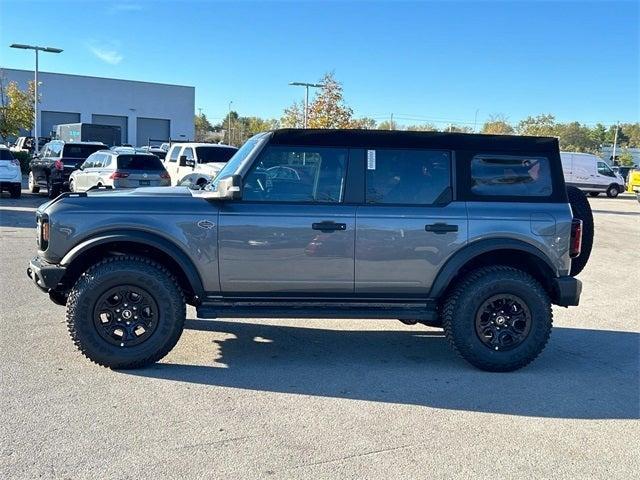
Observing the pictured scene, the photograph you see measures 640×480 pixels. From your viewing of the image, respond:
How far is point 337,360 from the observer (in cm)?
554

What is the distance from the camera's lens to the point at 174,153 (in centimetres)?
2342

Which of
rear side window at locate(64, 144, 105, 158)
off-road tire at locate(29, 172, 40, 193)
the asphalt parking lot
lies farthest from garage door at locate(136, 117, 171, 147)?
the asphalt parking lot

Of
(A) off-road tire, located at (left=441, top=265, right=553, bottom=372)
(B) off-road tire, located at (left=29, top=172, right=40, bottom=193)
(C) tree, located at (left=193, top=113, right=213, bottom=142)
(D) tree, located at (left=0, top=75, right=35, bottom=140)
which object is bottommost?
(A) off-road tire, located at (left=441, top=265, right=553, bottom=372)

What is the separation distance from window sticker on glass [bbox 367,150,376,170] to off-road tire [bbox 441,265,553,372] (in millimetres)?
1276

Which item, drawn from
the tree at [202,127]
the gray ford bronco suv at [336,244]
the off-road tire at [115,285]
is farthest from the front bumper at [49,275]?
the tree at [202,127]

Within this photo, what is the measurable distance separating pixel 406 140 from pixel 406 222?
74 cm

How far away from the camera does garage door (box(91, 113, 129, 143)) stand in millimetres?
63094

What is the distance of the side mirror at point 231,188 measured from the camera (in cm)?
499

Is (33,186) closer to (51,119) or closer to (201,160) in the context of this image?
(201,160)

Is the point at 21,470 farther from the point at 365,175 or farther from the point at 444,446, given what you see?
the point at 365,175

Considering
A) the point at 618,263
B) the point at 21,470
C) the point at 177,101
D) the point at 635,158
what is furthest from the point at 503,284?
the point at 635,158

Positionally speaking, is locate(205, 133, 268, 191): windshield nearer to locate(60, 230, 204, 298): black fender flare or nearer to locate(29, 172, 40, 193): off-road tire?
locate(60, 230, 204, 298): black fender flare

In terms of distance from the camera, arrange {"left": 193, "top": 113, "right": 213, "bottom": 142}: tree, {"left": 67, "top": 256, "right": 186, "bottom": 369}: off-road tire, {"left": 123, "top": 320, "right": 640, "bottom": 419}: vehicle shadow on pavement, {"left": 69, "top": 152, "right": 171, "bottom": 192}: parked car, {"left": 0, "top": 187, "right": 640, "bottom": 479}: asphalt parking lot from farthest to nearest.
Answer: {"left": 193, "top": 113, "right": 213, "bottom": 142}: tree, {"left": 69, "top": 152, "right": 171, "bottom": 192}: parked car, {"left": 67, "top": 256, "right": 186, "bottom": 369}: off-road tire, {"left": 123, "top": 320, "right": 640, "bottom": 419}: vehicle shadow on pavement, {"left": 0, "top": 187, "right": 640, "bottom": 479}: asphalt parking lot

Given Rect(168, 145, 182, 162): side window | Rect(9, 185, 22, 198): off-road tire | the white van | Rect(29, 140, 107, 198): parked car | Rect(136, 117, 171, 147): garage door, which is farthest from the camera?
Rect(136, 117, 171, 147): garage door
